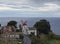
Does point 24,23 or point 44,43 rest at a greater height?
point 24,23

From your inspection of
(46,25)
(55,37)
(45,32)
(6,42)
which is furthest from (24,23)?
(46,25)

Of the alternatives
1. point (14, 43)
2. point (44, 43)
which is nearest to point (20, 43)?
point (14, 43)

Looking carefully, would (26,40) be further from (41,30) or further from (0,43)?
(41,30)

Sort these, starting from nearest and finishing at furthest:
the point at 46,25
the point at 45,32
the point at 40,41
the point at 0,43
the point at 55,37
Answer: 1. the point at 0,43
2. the point at 40,41
3. the point at 55,37
4. the point at 45,32
5. the point at 46,25

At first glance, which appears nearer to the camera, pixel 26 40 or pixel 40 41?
pixel 26 40

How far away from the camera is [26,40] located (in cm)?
1534

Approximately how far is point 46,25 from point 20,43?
1631 centimetres

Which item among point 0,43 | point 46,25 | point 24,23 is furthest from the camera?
point 46,25

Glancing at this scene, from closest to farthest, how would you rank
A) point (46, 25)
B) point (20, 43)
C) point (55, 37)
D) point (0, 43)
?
point (0, 43) → point (20, 43) → point (55, 37) → point (46, 25)

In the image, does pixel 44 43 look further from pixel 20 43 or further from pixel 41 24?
pixel 41 24

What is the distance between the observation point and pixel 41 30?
30.4 m

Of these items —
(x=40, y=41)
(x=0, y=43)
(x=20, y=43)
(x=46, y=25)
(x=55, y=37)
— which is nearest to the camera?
(x=0, y=43)

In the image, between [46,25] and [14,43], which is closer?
[14,43]

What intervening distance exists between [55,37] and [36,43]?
303 inches
